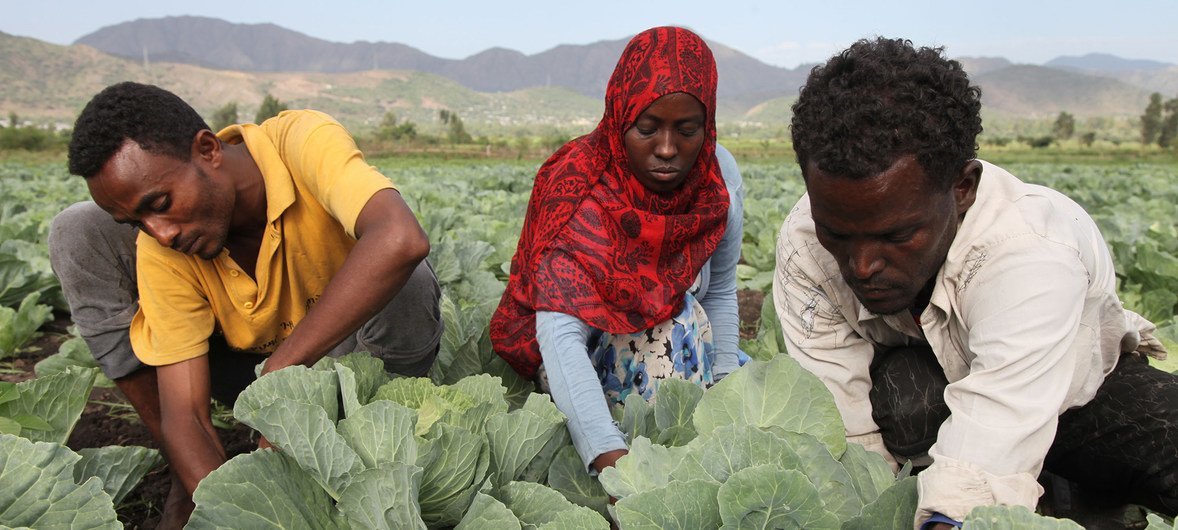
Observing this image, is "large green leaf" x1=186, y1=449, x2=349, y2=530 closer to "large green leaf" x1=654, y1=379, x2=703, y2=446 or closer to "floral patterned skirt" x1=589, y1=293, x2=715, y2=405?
"large green leaf" x1=654, y1=379, x2=703, y2=446

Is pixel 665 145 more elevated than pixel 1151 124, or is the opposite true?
pixel 665 145

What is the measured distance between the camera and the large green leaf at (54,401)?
1.95 m

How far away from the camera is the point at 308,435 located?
1.37 meters

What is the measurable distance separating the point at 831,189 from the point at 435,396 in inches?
36.7

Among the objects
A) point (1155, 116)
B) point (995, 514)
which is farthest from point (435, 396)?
point (1155, 116)

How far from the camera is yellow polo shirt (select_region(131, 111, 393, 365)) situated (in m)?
1.94

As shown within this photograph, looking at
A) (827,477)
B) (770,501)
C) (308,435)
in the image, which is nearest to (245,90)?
(308,435)

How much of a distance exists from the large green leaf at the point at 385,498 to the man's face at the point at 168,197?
0.83 metres

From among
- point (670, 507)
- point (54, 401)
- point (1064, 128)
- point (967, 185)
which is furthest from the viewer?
point (1064, 128)

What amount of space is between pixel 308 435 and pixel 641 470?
1.88 feet

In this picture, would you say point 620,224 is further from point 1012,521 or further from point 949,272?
point 1012,521

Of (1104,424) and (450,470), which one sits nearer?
(450,470)

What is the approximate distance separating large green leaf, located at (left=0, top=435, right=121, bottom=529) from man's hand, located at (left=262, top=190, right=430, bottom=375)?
463 mm

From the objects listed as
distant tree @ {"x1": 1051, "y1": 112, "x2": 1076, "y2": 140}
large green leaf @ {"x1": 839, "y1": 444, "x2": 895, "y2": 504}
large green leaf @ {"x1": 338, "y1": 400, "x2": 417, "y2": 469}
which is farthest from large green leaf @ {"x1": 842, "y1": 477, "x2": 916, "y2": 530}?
distant tree @ {"x1": 1051, "y1": 112, "x2": 1076, "y2": 140}
